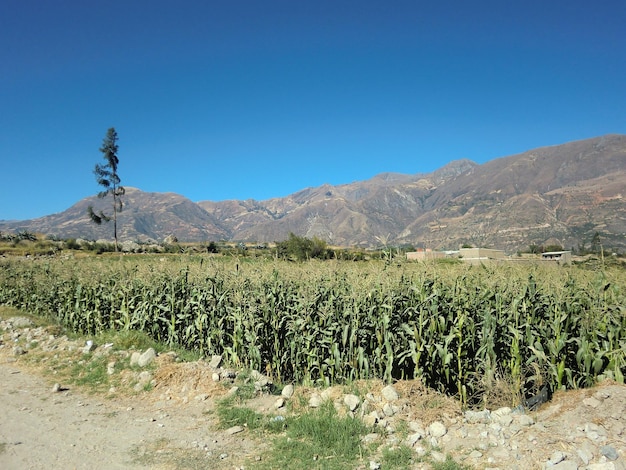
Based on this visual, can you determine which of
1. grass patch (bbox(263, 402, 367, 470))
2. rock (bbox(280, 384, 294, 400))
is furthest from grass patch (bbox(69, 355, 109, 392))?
grass patch (bbox(263, 402, 367, 470))

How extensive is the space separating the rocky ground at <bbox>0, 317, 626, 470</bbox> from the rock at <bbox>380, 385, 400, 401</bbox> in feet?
0.05

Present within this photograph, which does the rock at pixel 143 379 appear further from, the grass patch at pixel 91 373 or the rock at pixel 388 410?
the rock at pixel 388 410

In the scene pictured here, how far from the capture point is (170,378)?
8219 mm

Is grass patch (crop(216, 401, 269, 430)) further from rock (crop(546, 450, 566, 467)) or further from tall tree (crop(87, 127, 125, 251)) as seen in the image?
tall tree (crop(87, 127, 125, 251))

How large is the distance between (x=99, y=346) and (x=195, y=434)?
5.60 m

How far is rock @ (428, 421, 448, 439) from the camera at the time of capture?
5.56 m

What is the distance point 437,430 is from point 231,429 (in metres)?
2.93

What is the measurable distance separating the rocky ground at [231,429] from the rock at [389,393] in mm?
15

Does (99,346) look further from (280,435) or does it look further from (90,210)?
(90,210)

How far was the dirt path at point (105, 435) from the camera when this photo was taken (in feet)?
18.0

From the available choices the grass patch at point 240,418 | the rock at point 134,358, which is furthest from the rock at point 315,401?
the rock at point 134,358

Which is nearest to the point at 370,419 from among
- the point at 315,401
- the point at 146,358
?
the point at 315,401

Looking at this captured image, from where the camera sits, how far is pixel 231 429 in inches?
247

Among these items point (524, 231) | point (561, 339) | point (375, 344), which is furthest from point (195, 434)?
point (524, 231)
